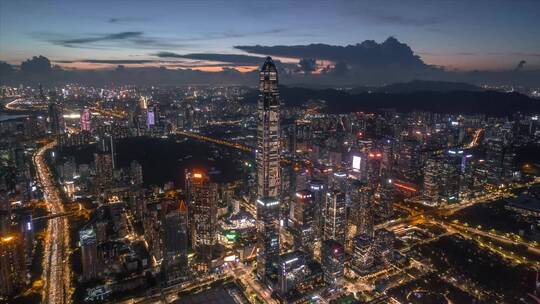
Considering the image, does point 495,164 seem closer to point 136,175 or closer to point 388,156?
point 388,156

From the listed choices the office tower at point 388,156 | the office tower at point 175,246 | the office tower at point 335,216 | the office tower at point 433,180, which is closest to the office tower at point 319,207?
the office tower at point 335,216

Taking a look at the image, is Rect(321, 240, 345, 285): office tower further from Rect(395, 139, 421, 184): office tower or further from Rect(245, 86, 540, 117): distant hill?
Rect(245, 86, 540, 117): distant hill

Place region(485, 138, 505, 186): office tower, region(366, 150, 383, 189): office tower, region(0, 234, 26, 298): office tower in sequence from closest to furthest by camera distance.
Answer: region(0, 234, 26, 298): office tower → region(366, 150, 383, 189): office tower → region(485, 138, 505, 186): office tower

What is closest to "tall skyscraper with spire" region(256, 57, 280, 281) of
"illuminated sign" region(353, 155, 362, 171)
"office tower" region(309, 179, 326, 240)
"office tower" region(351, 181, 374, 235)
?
"office tower" region(309, 179, 326, 240)

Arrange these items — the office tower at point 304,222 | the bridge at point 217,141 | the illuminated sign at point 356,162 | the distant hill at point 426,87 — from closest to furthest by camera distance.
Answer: the office tower at point 304,222 < the illuminated sign at point 356,162 < the bridge at point 217,141 < the distant hill at point 426,87

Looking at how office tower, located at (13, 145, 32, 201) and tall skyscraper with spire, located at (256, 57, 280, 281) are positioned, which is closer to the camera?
tall skyscraper with spire, located at (256, 57, 280, 281)

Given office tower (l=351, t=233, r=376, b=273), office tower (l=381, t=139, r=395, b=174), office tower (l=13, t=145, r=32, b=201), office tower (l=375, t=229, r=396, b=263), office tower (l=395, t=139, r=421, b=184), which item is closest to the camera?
office tower (l=351, t=233, r=376, b=273)

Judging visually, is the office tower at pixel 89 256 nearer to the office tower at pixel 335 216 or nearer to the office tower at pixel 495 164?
the office tower at pixel 335 216
